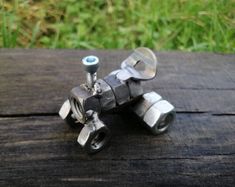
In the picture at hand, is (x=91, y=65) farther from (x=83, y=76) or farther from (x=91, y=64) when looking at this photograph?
(x=83, y=76)

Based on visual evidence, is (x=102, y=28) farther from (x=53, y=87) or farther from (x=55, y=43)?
(x=53, y=87)

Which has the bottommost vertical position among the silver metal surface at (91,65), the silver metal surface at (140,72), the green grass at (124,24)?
the green grass at (124,24)

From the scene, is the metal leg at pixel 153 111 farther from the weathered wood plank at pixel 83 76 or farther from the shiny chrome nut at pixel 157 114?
the weathered wood plank at pixel 83 76

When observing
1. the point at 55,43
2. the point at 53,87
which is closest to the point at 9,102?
the point at 53,87

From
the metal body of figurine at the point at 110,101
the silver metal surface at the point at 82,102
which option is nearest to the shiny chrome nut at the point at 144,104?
the metal body of figurine at the point at 110,101

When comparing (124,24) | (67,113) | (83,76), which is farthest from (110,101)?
(124,24)

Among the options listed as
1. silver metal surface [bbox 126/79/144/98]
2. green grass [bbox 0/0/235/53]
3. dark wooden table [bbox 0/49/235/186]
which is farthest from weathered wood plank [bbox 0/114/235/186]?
green grass [bbox 0/0/235/53]

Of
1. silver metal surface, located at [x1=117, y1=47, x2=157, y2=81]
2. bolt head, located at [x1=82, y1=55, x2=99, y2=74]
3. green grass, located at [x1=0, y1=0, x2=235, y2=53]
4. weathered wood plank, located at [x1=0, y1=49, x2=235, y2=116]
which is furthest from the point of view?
green grass, located at [x1=0, y1=0, x2=235, y2=53]

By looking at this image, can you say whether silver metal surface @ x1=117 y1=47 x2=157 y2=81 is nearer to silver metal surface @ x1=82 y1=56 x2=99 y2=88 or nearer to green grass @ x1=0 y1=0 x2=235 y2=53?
silver metal surface @ x1=82 y1=56 x2=99 y2=88
